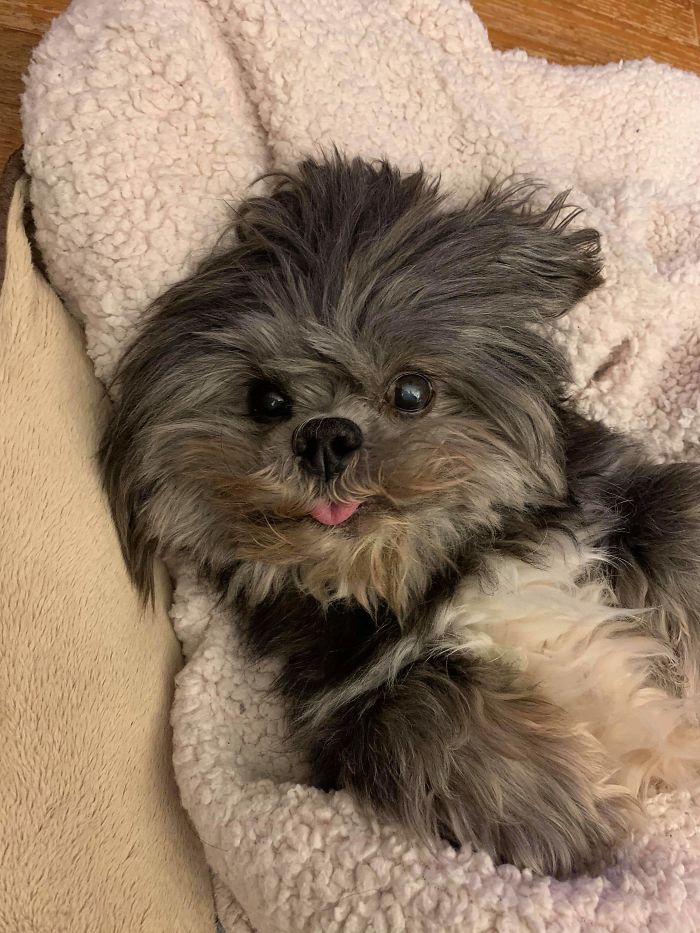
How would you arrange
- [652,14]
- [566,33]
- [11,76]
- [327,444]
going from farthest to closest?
[652,14]
[566,33]
[11,76]
[327,444]

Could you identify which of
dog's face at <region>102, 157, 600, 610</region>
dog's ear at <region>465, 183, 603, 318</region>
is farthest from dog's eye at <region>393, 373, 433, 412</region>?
dog's ear at <region>465, 183, 603, 318</region>

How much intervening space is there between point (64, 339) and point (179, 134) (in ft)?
1.43

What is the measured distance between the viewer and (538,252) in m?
1.35

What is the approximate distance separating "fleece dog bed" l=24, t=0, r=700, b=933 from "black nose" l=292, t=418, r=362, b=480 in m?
0.47

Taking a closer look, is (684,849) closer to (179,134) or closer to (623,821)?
(623,821)

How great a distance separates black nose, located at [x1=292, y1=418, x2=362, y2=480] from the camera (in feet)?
3.82

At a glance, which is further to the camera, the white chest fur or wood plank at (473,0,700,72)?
wood plank at (473,0,700,72)

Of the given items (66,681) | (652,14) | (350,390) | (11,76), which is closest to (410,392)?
(350,390)

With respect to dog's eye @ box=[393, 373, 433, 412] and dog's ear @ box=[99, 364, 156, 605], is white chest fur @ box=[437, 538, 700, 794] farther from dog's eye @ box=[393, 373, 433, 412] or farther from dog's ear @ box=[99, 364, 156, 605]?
dog's ear @ box=[99, 364, 156, 605]

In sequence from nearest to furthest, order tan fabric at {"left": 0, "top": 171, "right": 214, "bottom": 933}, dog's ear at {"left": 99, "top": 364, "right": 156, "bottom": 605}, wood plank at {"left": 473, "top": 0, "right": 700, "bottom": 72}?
tan fabric at {"left": 0, "top": 171, "right": 214, "bottom": 933}
dog's ear at {"left": 99, "top": 364, "right": 156, "bottom": 605}
wood plank at {"left": 473, "top": 0, "right": 700, "bottom": 72}

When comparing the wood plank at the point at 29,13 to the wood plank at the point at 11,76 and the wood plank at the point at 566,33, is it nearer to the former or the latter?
the wood plank at the point at 11,76

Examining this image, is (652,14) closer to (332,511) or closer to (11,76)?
(11,76)

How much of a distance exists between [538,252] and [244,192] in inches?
22.6

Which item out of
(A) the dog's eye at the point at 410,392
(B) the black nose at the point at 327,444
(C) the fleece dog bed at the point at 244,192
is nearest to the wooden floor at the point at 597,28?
(C) the fleece dog bed at the point at 244,192
